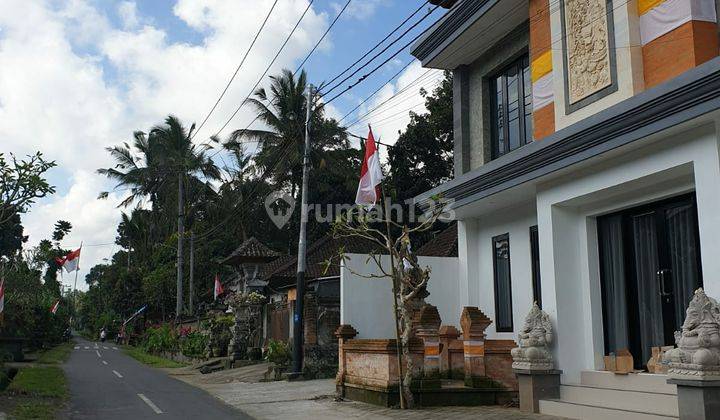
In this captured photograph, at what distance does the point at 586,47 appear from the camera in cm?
1064

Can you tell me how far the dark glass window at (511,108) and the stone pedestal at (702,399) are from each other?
20.4 feet

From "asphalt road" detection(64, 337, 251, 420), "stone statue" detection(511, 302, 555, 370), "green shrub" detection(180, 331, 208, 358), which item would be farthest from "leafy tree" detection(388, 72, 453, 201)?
"stone statue" detection(511, 302, 555, 370)

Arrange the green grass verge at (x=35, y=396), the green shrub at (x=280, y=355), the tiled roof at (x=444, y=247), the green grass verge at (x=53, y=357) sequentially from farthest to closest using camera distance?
the green grass verge at (x=53, y=357)
the tiled roof at (x=444, y=247)
the green shrub at (x=280, y=355)
the green grass verge at (x=35, y=396)

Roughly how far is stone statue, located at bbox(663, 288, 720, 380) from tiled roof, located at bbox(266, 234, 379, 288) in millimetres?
14982

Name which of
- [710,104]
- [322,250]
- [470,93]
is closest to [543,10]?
[470,93]

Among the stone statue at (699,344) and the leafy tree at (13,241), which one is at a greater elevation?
the leafy tree at (13,241)

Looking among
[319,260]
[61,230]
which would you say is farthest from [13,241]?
[319,260]

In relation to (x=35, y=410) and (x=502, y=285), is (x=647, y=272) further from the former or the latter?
(x=35, y=410)

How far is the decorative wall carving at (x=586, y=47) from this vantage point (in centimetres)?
1027

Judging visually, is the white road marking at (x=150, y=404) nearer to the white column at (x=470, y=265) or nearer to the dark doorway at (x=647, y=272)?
the white column at (x=470, y=265)

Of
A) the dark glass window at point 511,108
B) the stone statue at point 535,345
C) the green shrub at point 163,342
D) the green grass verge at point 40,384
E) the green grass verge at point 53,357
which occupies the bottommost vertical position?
the green grass verge at point 53,357

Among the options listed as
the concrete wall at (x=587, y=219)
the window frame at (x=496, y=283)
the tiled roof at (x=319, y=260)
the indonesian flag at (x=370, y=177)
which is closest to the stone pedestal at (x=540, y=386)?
the concrete wall at (x=587, y=219)

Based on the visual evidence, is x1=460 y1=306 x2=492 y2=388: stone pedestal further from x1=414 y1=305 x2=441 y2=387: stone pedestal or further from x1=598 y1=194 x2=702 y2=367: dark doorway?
x1=598 y1=194 x2=702 y2=367: dark doorway

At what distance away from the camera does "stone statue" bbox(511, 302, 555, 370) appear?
35.2ft
